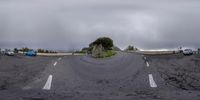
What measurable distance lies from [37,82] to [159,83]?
6084mm

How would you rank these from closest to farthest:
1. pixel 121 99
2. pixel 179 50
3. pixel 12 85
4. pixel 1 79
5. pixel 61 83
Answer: pixel 121 99, pixel 12 85, pixel 61 83, pixel 1 79, pixel 179 50

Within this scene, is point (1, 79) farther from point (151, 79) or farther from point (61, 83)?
point (151, 79)

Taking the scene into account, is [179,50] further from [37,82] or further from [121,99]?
[121,99]

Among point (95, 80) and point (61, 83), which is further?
point (95, 80)

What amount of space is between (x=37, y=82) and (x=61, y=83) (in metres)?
1.42

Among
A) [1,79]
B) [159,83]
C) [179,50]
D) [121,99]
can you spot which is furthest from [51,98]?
[179,50]

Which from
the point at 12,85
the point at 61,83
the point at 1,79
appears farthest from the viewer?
the point at 1,79

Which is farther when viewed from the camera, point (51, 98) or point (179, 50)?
point (179, 50)

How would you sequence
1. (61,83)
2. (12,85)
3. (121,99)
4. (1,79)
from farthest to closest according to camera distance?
(1,79)
(61,83)
(12,85)
(121,99)

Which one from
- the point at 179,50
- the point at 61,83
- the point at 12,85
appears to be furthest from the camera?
the point at 179,50

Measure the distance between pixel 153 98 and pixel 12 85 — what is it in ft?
28.9

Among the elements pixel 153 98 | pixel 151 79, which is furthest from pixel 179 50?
pixel 153 98

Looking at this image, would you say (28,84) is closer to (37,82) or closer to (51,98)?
(37,82)

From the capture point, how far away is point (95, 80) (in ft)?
80.1
